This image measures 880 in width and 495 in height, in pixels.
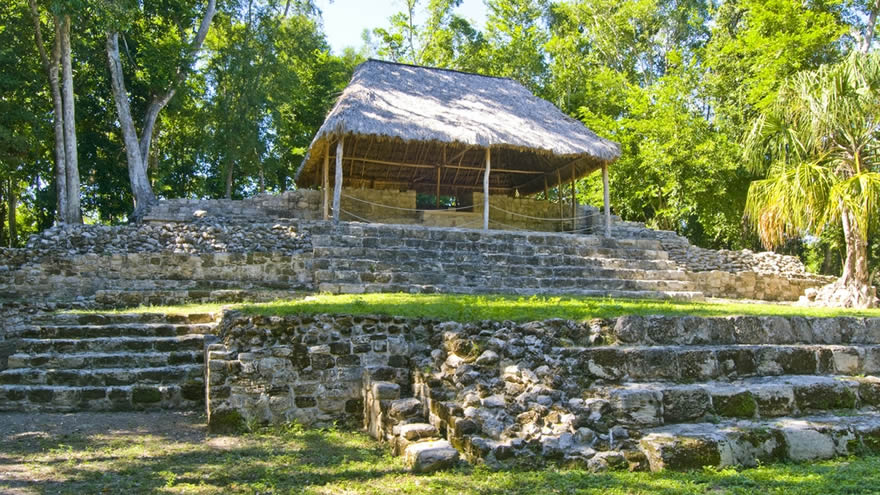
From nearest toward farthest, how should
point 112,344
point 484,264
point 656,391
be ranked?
point 656,391, point 112,344, point 484,264

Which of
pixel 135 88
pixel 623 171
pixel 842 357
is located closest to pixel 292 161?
pixel 135 88

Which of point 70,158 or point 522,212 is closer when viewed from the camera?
Result: point 70,158

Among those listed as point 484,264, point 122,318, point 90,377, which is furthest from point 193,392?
point 484,264

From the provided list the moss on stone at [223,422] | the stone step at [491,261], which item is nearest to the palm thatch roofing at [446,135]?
the stone step at [491,261]

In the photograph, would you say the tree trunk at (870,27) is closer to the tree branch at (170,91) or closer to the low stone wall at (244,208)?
the low stone wall at (244,208)

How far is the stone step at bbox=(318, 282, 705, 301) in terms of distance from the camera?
8.56 m

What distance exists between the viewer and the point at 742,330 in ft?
15.9

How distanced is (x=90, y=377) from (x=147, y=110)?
13676mm

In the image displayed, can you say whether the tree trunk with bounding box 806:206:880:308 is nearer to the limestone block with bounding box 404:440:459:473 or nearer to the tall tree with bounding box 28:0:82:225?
the limestone block with bounding box 404:440:459:473

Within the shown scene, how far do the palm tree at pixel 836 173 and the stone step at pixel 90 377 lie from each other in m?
9.32

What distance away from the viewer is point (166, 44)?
16.4 meters

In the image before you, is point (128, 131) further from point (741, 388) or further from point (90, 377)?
point (741, 388)

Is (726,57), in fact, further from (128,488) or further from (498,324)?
(128,488)

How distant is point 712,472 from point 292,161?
851 inches
